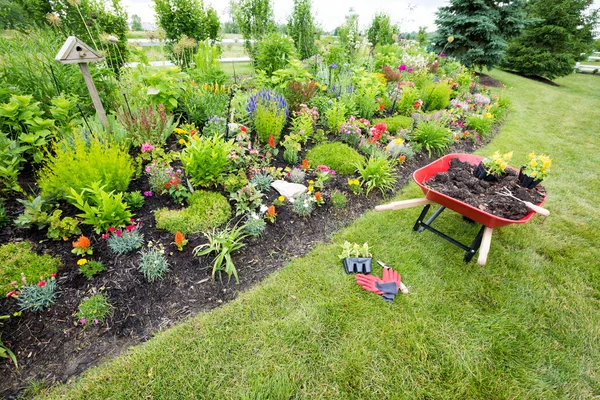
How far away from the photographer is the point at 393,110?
218 inches

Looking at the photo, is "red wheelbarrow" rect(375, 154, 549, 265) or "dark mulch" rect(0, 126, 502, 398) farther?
"red wheelbarrow" rect(375, 154, 549, 265)

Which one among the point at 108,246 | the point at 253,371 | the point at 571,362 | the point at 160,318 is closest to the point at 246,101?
the point at 108,246

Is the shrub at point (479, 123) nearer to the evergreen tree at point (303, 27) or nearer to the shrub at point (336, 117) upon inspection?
the shrub at point (336, 117)

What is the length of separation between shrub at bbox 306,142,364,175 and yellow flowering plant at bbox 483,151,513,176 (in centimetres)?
156

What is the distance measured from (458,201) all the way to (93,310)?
2.98 meters

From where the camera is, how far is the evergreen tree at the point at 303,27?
827 cm

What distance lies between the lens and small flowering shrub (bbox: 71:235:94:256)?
7.08 feet

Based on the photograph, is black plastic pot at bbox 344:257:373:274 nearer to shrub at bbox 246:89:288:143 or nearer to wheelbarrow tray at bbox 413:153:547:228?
wheelbarrow tray at bbox 413:153:547:228

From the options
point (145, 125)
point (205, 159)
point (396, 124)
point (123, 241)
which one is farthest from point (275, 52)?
point (123, 241)

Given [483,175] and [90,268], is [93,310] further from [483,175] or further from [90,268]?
[483,175]

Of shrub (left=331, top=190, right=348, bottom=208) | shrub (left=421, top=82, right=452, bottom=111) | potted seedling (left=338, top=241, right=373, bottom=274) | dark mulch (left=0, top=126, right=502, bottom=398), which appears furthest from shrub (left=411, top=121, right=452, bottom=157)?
potted seedling (left=338, top=241, right=373, bottom=274)

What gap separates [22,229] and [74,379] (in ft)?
5.28

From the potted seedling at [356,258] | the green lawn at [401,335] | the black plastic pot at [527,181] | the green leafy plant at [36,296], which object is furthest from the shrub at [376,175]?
the green leafy plant at [36,296]

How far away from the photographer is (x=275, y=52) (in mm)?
5289
